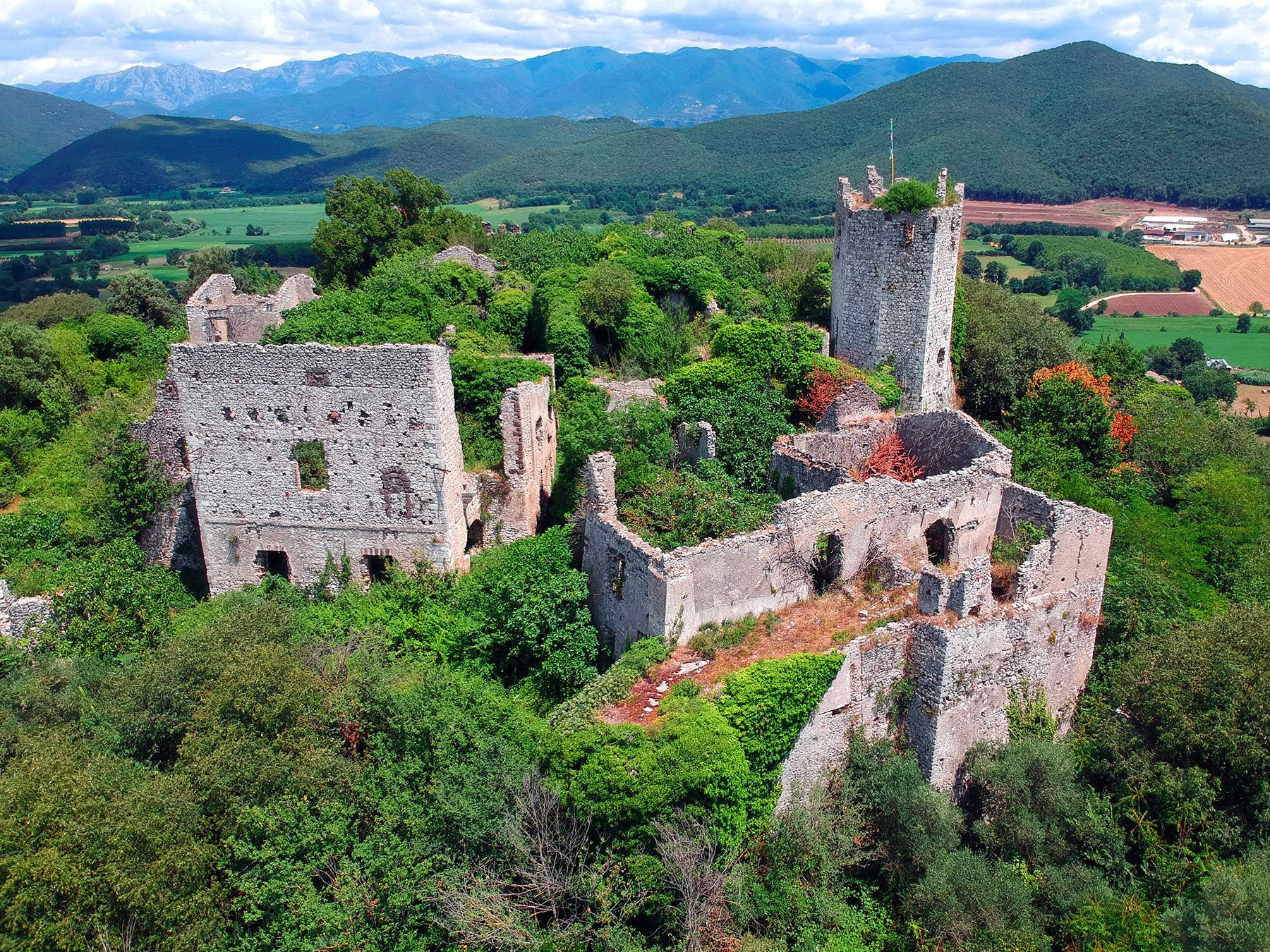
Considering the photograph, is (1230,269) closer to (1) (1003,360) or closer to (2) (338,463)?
(1) (1003,360)

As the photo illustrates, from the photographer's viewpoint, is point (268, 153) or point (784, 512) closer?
point (784, 512)

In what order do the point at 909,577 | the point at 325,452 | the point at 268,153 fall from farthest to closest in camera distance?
the point at 268,153
the point at 325,452
the point at 909,577

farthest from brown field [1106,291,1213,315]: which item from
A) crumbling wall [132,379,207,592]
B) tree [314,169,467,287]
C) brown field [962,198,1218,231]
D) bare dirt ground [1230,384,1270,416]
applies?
crumbling wall [132,379,207,592]

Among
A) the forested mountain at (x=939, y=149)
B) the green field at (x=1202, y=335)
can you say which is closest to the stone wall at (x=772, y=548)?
the green field at (x=1202, y=335)

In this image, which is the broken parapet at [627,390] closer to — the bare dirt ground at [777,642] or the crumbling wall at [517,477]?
the crumbling wall at [517,477]

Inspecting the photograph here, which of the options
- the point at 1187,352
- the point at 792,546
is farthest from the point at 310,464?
the point at 1187,352

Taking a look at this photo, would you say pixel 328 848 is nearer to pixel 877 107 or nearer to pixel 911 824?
pixel 911 824

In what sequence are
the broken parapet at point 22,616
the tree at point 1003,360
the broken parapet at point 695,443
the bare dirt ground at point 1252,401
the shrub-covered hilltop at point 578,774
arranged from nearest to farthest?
the shrub-covered hilltop at point 578,774
the broken parapet at point 22,616
the broken parapet at point 695,443
the tree at point 1003,360
the bare dirt ground at point 1252,401
